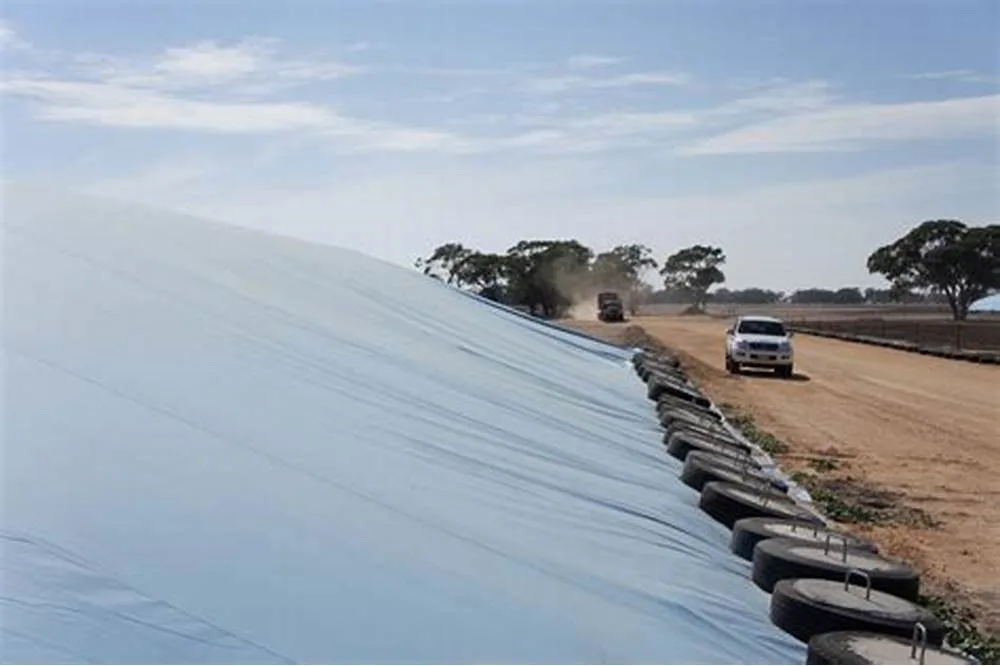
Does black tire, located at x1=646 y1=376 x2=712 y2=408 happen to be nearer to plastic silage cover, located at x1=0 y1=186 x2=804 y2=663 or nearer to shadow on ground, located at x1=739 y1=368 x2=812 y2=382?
plastic silage cover, located at x1=0 y1=186 x2=804 y2=663

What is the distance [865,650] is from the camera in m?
4.18

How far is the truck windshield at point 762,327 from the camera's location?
98.0ft

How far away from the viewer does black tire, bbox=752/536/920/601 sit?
17.3 ft

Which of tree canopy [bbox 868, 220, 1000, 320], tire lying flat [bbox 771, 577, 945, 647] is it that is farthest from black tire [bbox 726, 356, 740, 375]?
tree canopy [bbox 868, 220, 1000, 320]

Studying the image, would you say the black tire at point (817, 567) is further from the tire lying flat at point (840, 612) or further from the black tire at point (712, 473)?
the black tire at point (712, 473)

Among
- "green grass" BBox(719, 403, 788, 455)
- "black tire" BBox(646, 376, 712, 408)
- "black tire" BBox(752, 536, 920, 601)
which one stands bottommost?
"green grass" BBox(719, 403, 788, 455)

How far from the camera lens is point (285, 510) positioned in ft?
13.5

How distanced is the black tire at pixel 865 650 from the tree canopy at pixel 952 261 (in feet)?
253

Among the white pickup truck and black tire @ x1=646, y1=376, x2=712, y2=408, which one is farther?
the white pickup truck

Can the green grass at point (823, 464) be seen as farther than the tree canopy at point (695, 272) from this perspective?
No

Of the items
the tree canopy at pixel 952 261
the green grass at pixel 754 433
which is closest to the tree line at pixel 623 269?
the tree canopy at pixel 952 261

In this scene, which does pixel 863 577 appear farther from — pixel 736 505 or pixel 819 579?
pixel 736 505

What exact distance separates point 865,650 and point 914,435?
1485cm

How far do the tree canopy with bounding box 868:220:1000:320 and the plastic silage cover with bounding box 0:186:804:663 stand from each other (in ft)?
246
